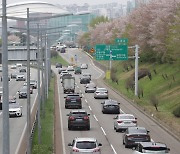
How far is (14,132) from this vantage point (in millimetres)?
43656

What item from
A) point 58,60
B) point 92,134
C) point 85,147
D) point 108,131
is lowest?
point 58,60

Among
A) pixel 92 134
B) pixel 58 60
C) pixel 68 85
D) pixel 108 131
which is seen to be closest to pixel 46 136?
pixel 92 134

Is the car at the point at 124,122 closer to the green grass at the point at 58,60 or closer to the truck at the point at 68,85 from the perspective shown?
the truck at the point at 68,85

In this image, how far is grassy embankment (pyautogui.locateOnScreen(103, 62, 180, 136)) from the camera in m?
51.5

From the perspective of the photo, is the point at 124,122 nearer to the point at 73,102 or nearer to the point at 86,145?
the point at 86,145

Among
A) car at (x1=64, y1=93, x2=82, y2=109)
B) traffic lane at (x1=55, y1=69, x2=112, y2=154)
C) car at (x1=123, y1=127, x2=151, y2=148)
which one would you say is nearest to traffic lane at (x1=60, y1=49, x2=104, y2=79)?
car at (x1=64, y1=93, x2=82, y2=109)

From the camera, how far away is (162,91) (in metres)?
68.7

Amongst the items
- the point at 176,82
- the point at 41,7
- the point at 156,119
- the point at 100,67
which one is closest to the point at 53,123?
the point at 156,119

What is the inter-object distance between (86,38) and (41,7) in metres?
15.7

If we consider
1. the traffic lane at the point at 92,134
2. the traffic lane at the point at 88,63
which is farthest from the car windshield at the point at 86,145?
the traffic lane at the point at 88,63

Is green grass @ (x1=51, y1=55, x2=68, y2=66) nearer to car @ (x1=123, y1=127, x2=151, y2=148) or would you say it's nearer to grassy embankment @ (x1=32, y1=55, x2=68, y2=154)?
grassy embankment @ (x1=32, y1=55, x2=68, y2=154)

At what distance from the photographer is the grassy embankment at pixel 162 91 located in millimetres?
51503

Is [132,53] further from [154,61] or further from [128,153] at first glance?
[128,153]

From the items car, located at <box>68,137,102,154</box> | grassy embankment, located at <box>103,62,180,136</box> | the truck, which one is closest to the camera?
car, located at <box>68,137,102,154</box>
